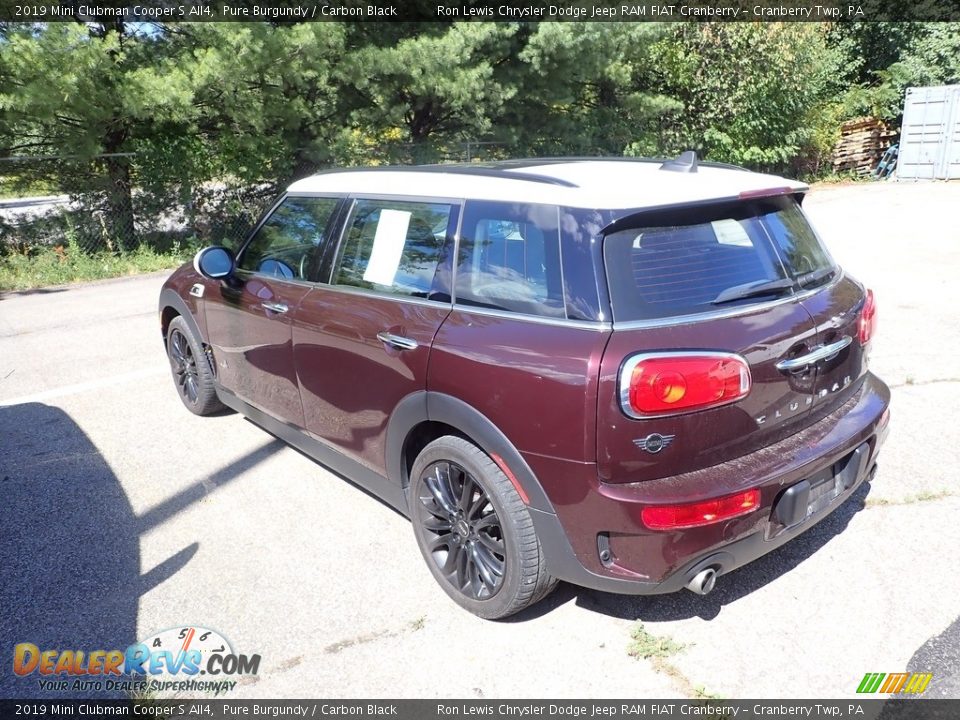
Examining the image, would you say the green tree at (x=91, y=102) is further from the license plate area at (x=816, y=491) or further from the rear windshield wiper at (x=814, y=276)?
the license plate area at (x=816, y=491)

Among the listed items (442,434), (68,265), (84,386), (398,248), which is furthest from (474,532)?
(68,265)

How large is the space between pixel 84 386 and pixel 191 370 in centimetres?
152

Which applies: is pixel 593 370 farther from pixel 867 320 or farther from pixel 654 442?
pixel 867 320

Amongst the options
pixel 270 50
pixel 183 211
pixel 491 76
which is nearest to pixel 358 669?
pixel 270 50

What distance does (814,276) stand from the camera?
120 inches

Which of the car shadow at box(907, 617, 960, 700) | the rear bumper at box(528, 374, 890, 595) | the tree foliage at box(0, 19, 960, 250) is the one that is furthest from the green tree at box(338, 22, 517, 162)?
the car shadow at box(907, 617, 960, 700)

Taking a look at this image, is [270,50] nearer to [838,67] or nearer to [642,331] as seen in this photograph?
[642,331]

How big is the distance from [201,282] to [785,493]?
12.1 feet

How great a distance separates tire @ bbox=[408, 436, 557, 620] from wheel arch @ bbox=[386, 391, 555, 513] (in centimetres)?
8

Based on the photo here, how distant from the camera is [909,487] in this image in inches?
153

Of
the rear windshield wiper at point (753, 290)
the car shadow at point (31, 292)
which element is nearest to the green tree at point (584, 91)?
the car shadow at point (31, 292)

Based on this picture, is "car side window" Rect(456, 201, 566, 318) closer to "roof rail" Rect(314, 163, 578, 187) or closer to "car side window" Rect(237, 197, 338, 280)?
"roof rail" Rect(314, 163, 578, 187)

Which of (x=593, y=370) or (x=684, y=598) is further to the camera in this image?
(x=684, y=598)

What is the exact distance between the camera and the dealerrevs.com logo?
269 cm
